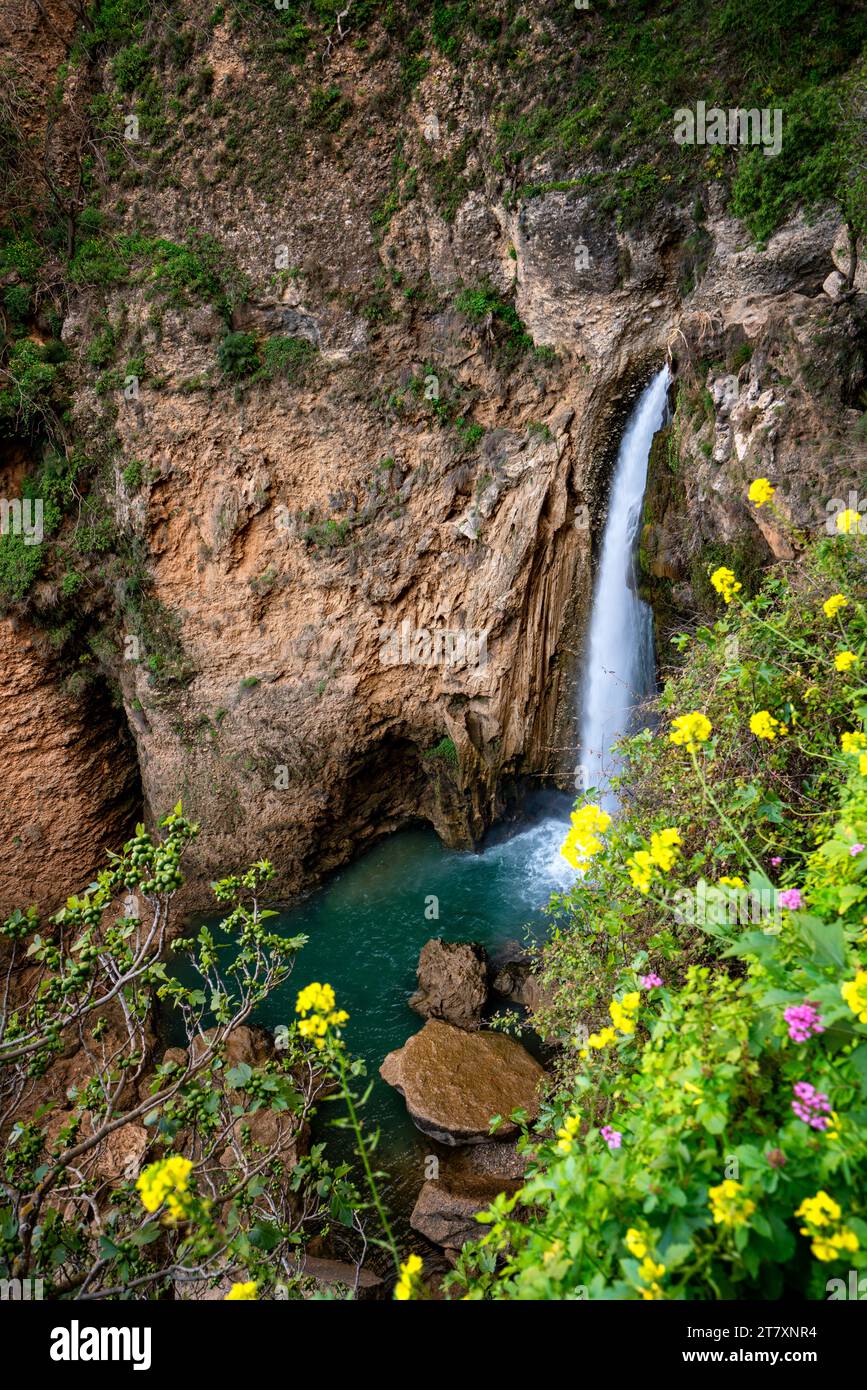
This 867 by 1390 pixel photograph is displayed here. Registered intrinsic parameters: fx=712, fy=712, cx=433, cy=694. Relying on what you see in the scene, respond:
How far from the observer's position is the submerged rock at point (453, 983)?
7.97 meters

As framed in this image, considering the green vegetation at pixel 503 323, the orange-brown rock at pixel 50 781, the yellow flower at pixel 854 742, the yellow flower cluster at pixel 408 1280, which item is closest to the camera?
the yellow flower cluster at pixel 408 1280

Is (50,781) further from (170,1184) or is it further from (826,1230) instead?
(826,1230)

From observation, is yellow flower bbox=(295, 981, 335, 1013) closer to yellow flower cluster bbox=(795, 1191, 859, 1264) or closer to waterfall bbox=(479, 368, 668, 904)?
yellow flower cluster bbox=(795, 1191, 859, 1264)

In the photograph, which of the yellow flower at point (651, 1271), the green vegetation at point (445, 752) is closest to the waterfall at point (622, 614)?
the green vegetation at point (445, 752)

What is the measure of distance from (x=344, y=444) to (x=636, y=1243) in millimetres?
9508

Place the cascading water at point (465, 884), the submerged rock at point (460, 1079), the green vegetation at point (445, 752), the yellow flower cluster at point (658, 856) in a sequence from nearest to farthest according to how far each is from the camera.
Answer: the yellow flower cluster at point (658, 856)
the submerged rock at point (460, 1079)
the cascading water at point (465, 884)
the green vegetation at point (445, 752)

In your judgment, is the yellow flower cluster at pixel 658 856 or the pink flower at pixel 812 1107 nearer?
the pink flower at pixel 812 1107

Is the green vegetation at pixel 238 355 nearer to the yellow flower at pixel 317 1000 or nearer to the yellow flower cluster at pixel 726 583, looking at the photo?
the yellow flower cluster at pixel 726 583

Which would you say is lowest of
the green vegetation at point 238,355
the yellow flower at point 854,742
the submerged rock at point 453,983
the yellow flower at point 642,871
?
the submerged rock at point 453,983

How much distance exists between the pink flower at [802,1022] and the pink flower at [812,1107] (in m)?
0.10

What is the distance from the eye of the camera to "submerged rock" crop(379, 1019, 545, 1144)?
6.73m

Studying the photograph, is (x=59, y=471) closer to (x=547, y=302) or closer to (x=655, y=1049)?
(x=547, y=302)
